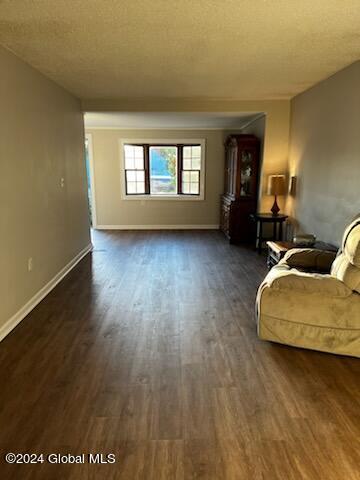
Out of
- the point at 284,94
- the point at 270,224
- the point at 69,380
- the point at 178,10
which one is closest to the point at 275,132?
the point at 284,94

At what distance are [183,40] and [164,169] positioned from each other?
5.08m

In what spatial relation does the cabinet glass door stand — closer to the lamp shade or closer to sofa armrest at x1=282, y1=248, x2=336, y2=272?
the lamp shade

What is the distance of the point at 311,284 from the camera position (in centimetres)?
251

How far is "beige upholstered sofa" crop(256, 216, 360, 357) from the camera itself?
2.42 meters

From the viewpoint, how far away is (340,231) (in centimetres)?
367

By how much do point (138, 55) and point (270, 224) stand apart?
3.65 metres

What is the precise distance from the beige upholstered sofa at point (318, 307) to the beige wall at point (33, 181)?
226 centimetres

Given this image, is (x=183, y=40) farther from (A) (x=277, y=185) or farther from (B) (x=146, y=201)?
(B) (x=146, y=201)

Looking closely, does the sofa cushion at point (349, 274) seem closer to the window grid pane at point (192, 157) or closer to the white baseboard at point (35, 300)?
the white baseboard at point (35, 300)

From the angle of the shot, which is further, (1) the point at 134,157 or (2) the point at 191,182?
(2) the point at 191,182

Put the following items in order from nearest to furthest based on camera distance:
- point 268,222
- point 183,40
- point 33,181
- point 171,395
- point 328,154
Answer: point 171,395 → point 183,40 → point 33,181 → point 328,154 → point 268,222

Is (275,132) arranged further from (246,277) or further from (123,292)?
(123,292)

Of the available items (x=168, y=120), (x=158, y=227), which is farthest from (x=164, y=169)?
(x=168, y=120)

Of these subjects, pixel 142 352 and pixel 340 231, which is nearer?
pixel 142 352
